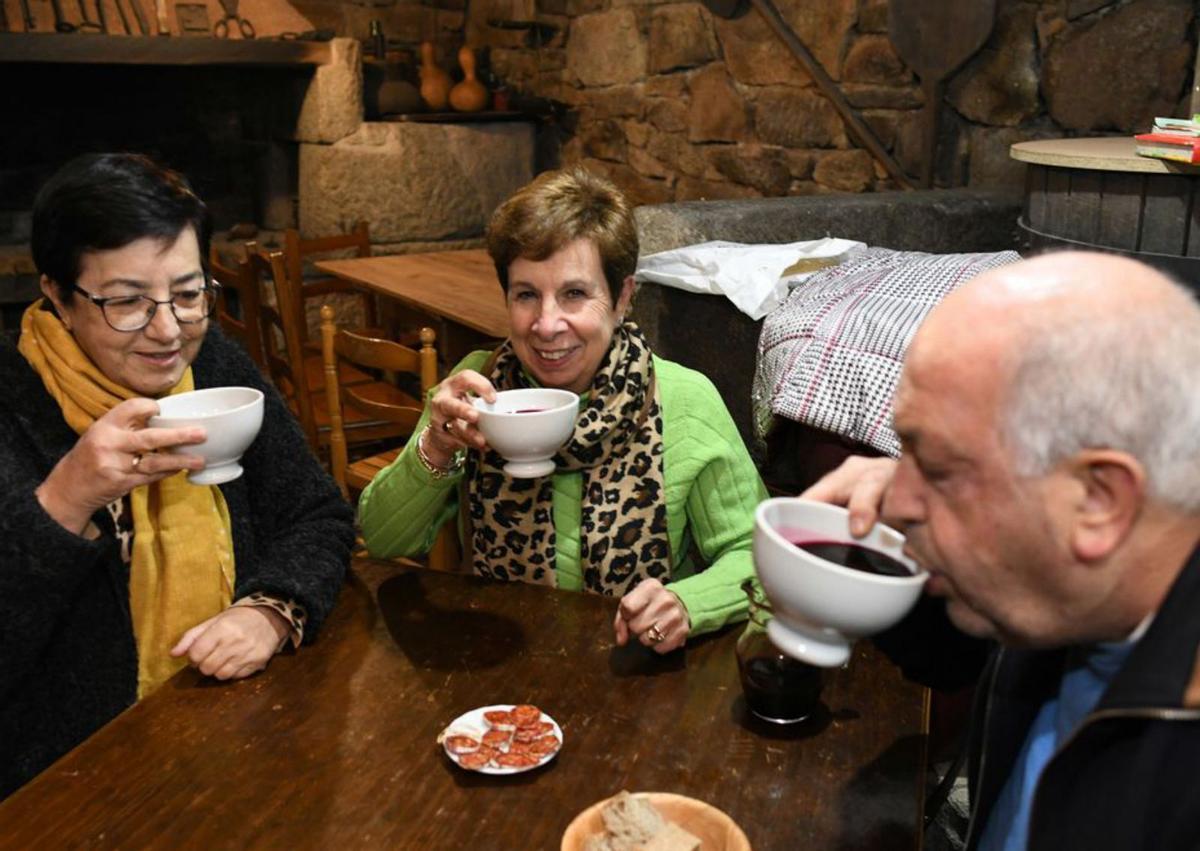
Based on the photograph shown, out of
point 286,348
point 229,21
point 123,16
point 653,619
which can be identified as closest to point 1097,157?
point 653,619

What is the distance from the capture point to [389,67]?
19.5ft

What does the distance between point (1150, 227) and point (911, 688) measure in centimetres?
154

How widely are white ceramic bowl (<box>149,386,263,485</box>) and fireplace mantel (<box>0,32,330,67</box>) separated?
409cm

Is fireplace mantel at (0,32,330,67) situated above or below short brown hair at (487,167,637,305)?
above

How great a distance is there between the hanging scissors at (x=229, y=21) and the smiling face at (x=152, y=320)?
171 inches

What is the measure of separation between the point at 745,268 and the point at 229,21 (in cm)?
381

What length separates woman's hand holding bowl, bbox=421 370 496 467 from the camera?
1.50m

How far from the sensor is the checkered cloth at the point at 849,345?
7.61ft

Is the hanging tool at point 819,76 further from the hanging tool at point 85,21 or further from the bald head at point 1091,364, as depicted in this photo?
the bald head at point 1091,364

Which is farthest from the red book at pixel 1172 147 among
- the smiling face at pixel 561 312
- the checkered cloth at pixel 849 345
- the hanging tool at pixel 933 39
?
the hanging tool at pixel 933 39

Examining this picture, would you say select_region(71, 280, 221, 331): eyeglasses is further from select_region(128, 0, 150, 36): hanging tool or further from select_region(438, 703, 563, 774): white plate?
select_region(128, 0, 150, 36): hanging tool

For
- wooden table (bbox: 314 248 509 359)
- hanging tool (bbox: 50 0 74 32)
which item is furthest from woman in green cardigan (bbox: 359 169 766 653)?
hanging tool (bbox: 50 0 74 32)

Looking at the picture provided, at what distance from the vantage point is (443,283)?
4242mm

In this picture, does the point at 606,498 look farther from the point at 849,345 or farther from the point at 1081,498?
the point at 1081,498
